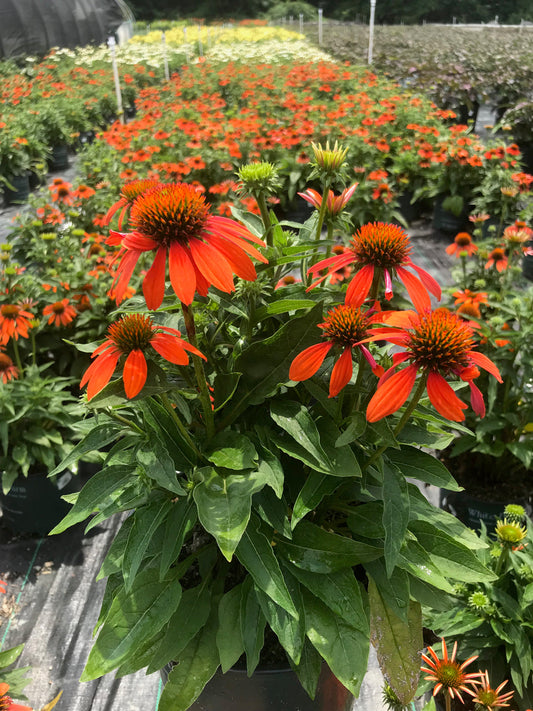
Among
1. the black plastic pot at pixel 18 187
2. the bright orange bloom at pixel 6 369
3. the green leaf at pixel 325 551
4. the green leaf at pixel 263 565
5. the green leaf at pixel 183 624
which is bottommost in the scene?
the black plastic pot at pixel 18 187

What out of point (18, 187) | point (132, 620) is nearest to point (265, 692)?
point (132, 620)

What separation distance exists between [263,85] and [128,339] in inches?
259

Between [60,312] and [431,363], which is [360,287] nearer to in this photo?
[431,363]

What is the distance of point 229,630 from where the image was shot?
96cm

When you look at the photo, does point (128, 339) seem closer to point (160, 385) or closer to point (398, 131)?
point (160, 385)

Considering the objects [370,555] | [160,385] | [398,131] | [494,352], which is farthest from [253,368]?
[398,131]

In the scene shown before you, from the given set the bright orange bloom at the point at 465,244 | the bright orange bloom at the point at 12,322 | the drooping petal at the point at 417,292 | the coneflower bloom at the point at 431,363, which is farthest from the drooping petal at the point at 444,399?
the bright orange bloom at the point at 465,244

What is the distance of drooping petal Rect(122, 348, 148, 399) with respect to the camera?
0.72 metres

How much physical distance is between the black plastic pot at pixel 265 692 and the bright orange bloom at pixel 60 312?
1.30m

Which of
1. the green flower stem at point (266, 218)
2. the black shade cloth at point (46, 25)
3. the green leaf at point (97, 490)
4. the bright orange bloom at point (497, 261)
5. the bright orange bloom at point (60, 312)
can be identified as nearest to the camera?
the green leaf at point (97, 490)

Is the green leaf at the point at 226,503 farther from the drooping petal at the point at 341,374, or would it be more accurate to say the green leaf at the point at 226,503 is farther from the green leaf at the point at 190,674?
the green leaf at the point at 190,674

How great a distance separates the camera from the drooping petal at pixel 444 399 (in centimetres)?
71

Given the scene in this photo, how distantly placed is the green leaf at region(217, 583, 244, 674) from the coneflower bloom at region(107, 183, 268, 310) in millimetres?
532

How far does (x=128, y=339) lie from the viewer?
785 mm
